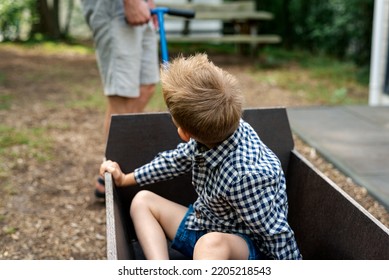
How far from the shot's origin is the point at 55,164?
404 cm

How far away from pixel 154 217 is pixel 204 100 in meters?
0.64

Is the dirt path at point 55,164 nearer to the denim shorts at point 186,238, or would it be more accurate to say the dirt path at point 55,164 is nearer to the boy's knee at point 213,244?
the denim shorts at point 186,238

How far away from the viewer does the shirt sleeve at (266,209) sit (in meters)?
1.74

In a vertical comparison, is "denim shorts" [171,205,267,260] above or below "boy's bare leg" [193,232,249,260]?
below

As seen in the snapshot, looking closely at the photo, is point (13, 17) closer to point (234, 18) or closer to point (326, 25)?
point (234, 18)

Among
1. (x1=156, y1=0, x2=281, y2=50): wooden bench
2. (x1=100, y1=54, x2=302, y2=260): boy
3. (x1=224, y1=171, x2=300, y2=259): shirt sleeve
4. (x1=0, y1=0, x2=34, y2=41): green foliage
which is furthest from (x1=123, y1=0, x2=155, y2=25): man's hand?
(x1=0, y1=0, x2=34, y2=41): green foliage

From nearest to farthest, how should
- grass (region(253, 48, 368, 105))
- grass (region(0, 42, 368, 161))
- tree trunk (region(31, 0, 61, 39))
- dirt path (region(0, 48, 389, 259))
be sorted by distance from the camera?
dirt path (region(0, 48, 389, 259)) → grass (region(0, 42, 368, 161)) → grass (region(253, 48, 368, 105)) → tree trunk (region(31, 0, 61, 39))

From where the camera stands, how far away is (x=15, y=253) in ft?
8.84

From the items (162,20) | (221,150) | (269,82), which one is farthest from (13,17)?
(221,150)

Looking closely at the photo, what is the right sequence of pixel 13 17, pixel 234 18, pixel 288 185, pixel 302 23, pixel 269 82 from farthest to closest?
pixel 302 23 < pixel 13 17 < pixel 234 18 < pixel 269 82 < pixel 288 185

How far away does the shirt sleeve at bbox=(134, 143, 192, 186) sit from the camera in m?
2.10

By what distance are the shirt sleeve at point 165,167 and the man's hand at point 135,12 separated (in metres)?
1.03

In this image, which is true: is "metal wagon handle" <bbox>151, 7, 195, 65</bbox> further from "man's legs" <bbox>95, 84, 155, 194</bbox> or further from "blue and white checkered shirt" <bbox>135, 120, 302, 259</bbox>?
"blue and white checkered shirt" <bbox>135, 120, 302, 259</bbox>

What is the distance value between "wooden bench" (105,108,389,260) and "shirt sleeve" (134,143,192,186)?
134 millimetres
